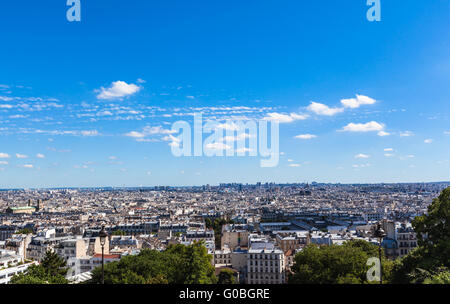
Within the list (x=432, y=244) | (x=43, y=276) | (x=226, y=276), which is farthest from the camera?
(x=226, y=276)

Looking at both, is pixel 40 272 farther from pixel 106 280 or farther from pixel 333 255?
pixel 333 255

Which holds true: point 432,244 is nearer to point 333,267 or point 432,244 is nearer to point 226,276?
point 333,267

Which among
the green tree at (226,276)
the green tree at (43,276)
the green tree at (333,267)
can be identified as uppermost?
the green tree at (333,267)

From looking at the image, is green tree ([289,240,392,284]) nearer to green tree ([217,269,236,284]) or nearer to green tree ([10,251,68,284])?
green tree ([217,269,236,284])

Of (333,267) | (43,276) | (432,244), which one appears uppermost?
(432,244)

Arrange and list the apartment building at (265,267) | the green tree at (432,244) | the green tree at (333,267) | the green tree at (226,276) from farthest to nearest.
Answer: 1. the apartment building at (265,267)
2. the green tree at (226,276)
3. the green tree at (333,267)
4. the green tree at (432,244)

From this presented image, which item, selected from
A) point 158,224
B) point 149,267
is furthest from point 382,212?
point 149,267

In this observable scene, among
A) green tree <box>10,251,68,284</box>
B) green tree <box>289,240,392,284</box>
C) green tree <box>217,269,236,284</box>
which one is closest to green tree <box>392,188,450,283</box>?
green tree <box>289,240,392,284</box>

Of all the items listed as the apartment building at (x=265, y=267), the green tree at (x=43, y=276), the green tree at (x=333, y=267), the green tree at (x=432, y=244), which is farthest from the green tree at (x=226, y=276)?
the green tree at (x=432, y=244)

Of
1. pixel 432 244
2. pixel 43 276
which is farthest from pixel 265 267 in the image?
pixel 43 276

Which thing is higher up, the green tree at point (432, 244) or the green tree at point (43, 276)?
the green tree at point (432, 244)

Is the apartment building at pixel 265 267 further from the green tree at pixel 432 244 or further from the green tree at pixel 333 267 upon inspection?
the green tree at pixel 432 244

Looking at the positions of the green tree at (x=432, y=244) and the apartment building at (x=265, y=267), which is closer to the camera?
the green tree at (x=432, y=244)

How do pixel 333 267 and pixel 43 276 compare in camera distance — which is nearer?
pixel 333 267
